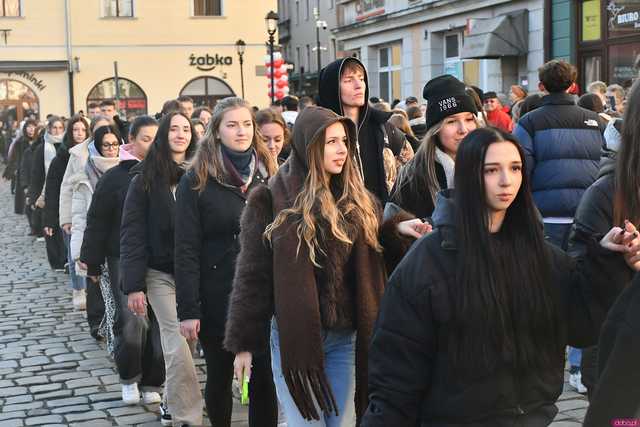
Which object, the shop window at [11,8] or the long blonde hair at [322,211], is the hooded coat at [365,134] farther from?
the shop window at [11,8]

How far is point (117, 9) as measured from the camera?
4262cm

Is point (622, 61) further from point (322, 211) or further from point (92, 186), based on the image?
point (322, 211)

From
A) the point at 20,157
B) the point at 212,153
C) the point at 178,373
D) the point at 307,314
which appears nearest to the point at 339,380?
the point at 307,314

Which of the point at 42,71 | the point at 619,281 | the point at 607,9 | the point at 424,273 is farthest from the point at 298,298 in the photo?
the point at 42,71

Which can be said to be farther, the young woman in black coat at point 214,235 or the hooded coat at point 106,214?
the hooded coat at point 106,214

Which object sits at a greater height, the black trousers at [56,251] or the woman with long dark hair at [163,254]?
the woman with long dark hair at [163,254]

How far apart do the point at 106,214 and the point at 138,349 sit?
3.42 ft

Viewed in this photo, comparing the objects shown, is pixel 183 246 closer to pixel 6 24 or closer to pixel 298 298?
pixel 298 298

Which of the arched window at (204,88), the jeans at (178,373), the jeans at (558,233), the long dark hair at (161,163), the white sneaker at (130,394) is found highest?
the arched window at (204,88)

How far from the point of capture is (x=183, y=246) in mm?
5895

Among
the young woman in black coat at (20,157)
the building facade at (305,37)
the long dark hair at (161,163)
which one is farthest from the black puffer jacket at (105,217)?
the building facade at (305,37)

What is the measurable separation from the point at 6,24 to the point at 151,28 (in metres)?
5.69

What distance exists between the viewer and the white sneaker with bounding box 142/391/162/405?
24.8 ft

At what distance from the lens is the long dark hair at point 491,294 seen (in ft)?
10.6
